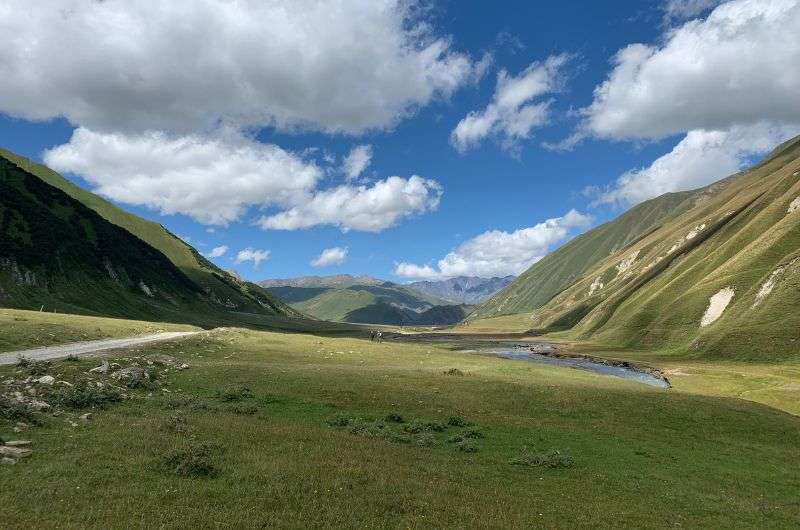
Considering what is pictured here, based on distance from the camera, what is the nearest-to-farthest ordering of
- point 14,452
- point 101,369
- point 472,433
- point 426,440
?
point 14,452
point 426,440
point 472,433
point 101,369

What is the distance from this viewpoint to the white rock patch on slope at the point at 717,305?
13225cm

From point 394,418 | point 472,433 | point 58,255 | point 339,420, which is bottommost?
point 472,433

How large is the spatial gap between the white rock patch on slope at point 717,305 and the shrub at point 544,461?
13104cm

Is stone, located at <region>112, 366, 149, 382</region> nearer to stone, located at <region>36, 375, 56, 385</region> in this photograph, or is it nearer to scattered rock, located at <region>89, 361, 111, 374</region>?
scattered rock, located at <region>89, 361, 111, 374</region>

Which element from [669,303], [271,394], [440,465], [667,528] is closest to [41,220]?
[271,394]

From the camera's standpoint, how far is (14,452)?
667 inches

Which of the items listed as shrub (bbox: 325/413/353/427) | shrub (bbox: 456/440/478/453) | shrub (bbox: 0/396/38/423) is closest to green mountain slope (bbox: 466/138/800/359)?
shrub (bbox: 456/440/478/453)

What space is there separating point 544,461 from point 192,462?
17539 mm

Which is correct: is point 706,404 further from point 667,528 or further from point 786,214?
point 786,214

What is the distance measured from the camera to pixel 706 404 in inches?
1772

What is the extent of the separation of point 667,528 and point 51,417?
88.0ft

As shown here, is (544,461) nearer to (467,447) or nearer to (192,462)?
(467,447)

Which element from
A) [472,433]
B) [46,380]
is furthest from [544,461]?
[46,380]

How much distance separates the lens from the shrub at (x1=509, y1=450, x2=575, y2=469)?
82.8 feet
